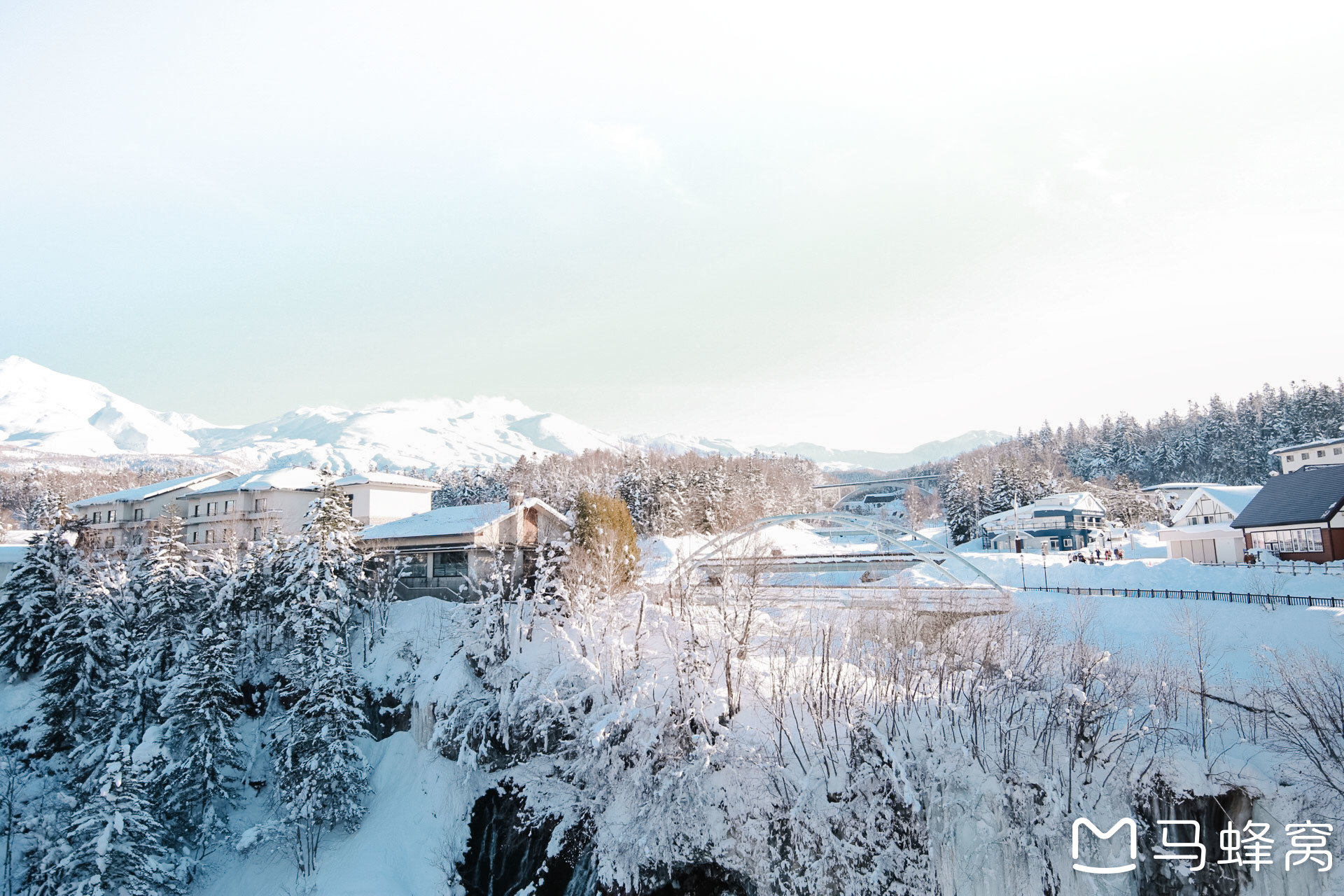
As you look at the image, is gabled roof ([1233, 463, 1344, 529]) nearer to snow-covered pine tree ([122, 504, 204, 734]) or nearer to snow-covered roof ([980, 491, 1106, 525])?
snow-covered roof ([980, 491, 1106, 525])

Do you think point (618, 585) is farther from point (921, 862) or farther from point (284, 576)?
point (921, 862)

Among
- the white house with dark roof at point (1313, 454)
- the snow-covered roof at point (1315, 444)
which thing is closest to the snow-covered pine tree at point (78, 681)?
the white house with dark roof at point (1313, 454)

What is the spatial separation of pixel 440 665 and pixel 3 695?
832 inches

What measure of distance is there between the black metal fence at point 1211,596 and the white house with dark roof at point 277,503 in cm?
4043

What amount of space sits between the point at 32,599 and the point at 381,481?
19.9 metres

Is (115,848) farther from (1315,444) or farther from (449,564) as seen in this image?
(1315,444)

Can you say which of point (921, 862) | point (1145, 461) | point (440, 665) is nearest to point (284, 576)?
point (440, 665)

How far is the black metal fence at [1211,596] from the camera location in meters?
25.9

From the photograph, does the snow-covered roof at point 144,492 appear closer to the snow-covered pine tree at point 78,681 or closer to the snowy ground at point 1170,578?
the snow-covered pine tree at point 78,681

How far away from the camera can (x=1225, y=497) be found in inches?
2087

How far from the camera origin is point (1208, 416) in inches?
4405

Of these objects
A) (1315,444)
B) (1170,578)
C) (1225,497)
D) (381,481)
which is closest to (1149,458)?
(1315,444)

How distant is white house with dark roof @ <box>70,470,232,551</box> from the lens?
55.6m

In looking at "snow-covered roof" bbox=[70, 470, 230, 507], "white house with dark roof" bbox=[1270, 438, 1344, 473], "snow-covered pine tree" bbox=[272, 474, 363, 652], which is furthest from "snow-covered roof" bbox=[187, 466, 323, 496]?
"white house with dark roof" bbox=[1270, 438, 1344, 473]
